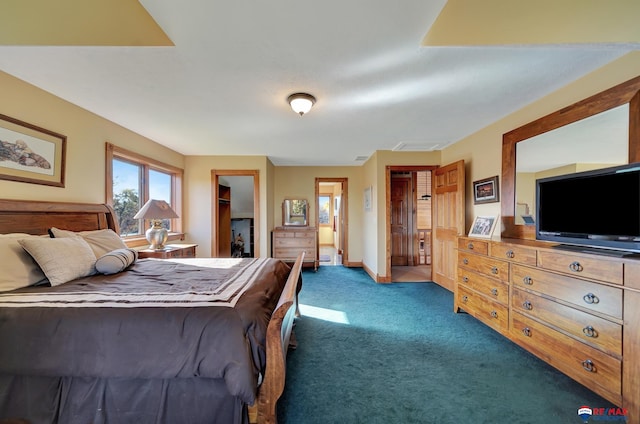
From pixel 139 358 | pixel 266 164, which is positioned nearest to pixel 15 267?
pixel 139 358

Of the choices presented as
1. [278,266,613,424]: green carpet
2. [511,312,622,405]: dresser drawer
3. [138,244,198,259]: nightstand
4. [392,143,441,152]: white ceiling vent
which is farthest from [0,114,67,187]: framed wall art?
[511,312,622,405]: dresser drawer

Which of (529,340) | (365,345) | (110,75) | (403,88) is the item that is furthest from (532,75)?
(110,75)

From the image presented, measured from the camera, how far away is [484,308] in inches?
97.4

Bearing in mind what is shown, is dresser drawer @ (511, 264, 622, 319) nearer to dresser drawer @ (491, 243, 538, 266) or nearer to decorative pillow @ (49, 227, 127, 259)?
dresser drawer @ (491, 243, 538, 266)

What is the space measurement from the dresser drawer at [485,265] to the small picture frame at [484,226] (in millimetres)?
269

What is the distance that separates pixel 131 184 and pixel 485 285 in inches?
180

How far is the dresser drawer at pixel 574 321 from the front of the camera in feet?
4.75

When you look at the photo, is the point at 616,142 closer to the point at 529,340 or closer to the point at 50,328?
the point at 529,340

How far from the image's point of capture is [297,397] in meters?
1.61

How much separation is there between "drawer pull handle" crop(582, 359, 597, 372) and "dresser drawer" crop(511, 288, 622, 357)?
0.37 ft

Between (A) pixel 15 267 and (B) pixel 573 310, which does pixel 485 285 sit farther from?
(A) pixel 15 267

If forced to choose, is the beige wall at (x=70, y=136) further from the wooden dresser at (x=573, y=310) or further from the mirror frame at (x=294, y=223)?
the wooden dresser at (x=573, y=310)

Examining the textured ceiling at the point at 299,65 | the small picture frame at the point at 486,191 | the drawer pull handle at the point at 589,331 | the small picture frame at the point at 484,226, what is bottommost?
the drawer pull handle at the point at 589,331

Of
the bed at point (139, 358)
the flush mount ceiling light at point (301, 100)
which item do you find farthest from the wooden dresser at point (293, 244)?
the bed at point (139, 358)
